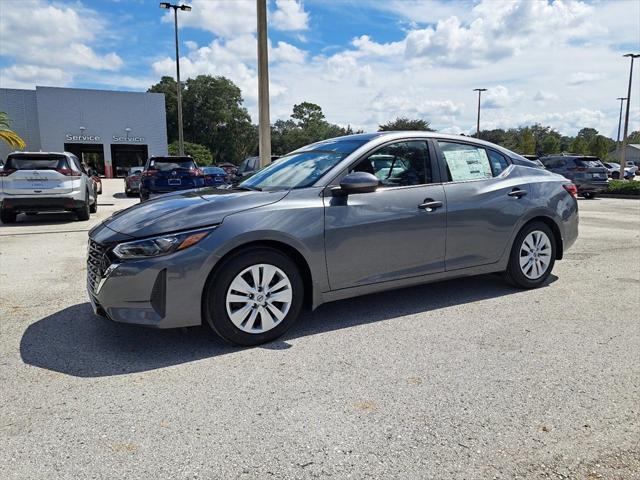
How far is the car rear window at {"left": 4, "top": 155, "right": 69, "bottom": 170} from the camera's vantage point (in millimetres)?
10094

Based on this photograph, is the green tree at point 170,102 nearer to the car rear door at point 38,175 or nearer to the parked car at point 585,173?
the parked car at point 585,173

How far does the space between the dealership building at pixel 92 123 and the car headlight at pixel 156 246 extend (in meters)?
46.2

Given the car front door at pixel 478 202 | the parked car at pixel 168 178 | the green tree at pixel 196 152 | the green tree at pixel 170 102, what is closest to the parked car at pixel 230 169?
the parked car at pixel 168 178

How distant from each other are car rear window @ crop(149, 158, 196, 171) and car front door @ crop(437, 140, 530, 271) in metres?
10.9

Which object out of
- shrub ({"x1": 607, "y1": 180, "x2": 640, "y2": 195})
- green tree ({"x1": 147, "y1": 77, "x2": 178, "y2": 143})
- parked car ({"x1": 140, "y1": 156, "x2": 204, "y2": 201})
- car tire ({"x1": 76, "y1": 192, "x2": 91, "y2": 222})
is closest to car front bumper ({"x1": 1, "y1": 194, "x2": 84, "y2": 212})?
car tire ({"x1": 76, "y1": 192, "x2": 91, "y2": 222})

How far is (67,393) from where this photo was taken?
2955mm

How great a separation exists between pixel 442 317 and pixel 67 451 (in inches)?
119

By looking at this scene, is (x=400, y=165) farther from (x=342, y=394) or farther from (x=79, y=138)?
(x=79, y=138)

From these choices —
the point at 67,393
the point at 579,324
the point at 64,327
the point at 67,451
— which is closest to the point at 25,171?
the point at 64,327

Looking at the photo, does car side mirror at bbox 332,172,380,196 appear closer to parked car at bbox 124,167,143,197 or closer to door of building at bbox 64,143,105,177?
parked car at bbox 124,167,143,197

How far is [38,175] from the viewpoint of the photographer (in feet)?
33.1

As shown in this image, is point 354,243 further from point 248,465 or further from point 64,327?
point 64,327

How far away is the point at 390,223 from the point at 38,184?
8695 mm

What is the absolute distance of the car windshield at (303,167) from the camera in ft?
13.8
